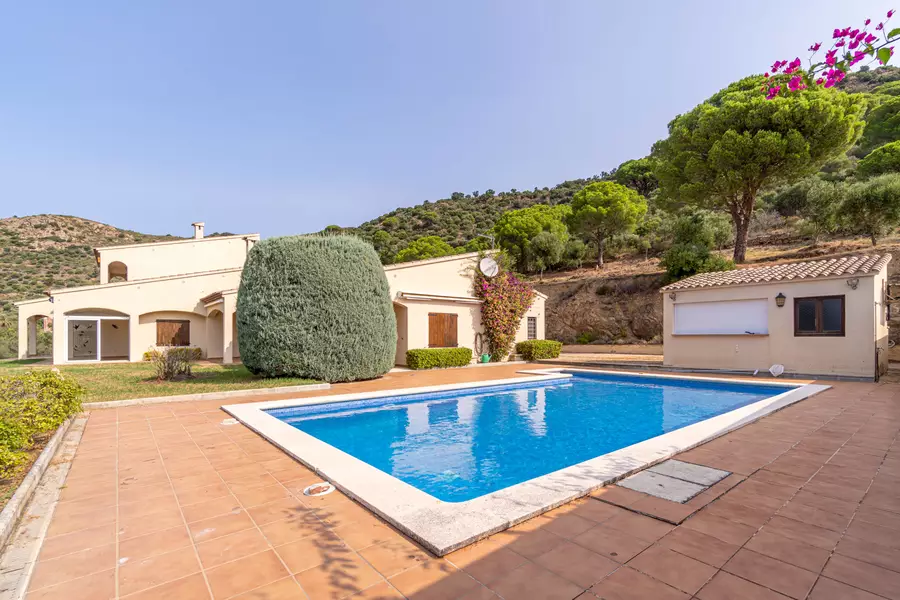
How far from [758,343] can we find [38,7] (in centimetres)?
2366

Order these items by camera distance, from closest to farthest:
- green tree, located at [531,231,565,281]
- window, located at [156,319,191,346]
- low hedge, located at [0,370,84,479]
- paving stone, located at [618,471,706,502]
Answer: paving stone, located at [618,471,706,502] < low hedge, located at [0,370,84,479] < window, located at [156,319,191,346] < green tree, located at [531,231,565,281]

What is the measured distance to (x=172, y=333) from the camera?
20.0 m

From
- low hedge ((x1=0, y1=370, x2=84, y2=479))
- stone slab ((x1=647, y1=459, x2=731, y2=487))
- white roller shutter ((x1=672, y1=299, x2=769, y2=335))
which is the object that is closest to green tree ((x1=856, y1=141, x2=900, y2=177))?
white roller shutter ((x1=672, y1=299, x2=769, y2=335))

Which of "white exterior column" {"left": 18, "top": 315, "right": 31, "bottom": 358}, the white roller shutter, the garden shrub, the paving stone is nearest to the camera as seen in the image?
the paving stone

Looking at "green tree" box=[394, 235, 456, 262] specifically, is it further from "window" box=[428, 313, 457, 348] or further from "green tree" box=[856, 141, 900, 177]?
"green tree" box=[856, 141, 900, 177]

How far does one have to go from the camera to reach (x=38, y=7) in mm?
12055

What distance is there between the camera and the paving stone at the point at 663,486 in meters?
3.93

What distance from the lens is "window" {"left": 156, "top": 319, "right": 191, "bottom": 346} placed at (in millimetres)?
19789

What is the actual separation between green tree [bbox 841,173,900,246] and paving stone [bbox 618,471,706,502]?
24848 mm

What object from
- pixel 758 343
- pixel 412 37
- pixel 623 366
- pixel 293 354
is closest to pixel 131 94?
pixel 412 37

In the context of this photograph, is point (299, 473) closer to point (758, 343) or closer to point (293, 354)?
point (293, 354)

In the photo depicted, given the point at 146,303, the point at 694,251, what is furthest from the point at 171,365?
the point at 694,251

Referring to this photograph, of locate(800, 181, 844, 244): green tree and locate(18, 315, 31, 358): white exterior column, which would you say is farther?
locate(800, 181, 844, 244): green tree

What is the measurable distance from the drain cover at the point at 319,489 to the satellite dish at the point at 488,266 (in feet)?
49.8
